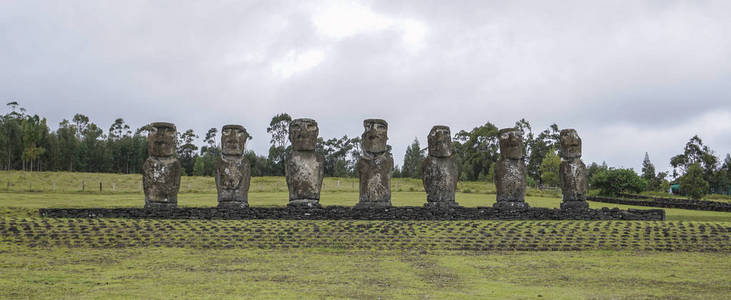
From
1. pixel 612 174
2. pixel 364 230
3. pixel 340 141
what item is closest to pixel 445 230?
pixel 364 230

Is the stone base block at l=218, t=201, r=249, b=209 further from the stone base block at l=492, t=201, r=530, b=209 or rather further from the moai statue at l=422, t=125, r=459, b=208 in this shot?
the stone base block at l=492, t=201, r=530, b=209

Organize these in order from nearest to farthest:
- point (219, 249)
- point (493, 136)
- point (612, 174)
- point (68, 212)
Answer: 1. point (219, 249)
2. point (68, 212)
3. point (612, 174)
4. point (493, 136)

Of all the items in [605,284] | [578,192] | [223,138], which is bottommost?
[605,284]

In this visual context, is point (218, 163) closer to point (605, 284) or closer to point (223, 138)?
point (223, 138)

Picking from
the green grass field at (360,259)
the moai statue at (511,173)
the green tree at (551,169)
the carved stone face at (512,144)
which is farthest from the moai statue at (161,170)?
the green tree at (551,169)

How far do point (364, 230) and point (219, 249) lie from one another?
13.0 feet

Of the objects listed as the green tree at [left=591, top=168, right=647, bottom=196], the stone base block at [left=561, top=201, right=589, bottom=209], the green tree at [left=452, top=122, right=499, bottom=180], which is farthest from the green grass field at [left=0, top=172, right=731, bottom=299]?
the green tree at [left=452, top=122, right=499, bottom=180]

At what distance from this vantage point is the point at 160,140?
19.4 m

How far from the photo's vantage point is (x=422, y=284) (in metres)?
9.66

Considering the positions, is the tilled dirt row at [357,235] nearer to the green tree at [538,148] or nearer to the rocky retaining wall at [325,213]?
the rocky retaining wall at [325,213]

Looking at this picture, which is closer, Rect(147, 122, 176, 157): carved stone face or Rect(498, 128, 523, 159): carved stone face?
Rect(147, 122, 176, 157): carved stone face

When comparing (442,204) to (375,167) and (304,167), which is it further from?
(304,167)

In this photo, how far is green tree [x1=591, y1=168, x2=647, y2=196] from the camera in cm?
4328

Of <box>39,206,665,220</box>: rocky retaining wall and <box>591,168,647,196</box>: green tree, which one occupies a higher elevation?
<box>591,168,647,196</box>: green tree
